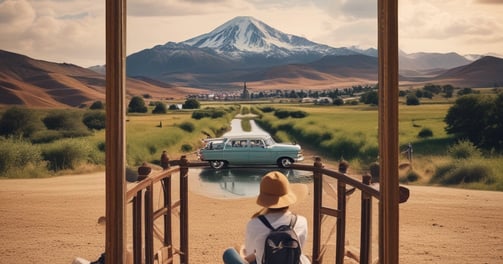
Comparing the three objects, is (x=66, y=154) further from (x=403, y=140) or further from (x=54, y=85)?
(x=403, y=140)

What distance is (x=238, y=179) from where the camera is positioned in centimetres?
367

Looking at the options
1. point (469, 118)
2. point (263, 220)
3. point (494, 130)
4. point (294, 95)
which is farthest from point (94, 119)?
point (494, 130)

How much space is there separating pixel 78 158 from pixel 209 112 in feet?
4.50

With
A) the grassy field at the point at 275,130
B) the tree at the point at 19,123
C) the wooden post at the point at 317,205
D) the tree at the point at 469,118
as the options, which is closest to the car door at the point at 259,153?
the grassy field at the point at 275,130

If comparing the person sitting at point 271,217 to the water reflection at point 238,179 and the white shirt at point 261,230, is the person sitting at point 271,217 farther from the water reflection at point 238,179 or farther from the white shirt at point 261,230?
the water reflection at point 238,179

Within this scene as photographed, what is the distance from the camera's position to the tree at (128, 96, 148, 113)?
12.7 feet

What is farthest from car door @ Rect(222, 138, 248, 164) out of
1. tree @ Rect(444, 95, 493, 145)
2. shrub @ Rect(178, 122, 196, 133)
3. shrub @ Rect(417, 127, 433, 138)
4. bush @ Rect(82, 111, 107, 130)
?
tree @ Rect(444, 95, 493, 145)

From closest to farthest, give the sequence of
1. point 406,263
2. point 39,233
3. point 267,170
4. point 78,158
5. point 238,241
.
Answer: point 267,170 → point 78,158 → point 238,241 → point 406,263 → point 39,233

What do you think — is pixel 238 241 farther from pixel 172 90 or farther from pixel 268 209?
pixel 268 209

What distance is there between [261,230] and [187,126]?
134cm

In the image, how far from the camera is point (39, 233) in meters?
6.21

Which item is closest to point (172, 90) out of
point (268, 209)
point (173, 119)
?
point (173, 119)

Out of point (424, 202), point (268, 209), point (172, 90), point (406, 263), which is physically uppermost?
point (172, 90)

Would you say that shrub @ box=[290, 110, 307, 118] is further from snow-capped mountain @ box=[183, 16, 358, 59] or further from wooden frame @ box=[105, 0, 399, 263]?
wooden frame @ box=[105, 0, 399, 263]
